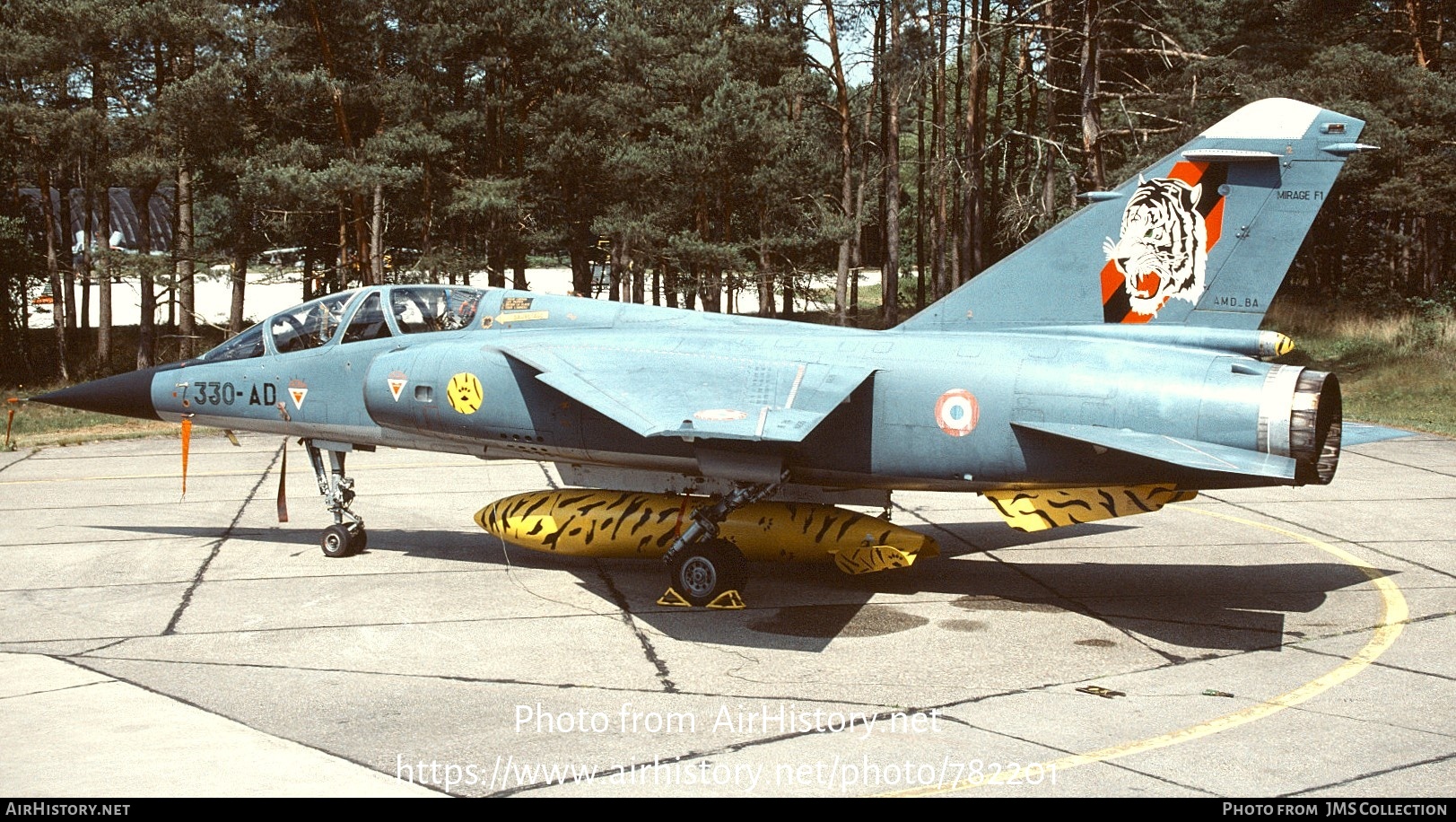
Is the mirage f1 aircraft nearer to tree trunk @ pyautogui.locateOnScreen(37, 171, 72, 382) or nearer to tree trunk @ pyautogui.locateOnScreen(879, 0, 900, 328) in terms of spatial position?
tree trunk @ pyautogui.locateOnScreen(879, 0, 900, 328)

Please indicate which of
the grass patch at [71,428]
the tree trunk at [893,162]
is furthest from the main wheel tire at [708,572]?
the tree trunk at [893,162]

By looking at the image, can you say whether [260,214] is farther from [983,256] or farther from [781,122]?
[983,256]

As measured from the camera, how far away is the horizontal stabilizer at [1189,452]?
9.09 metres

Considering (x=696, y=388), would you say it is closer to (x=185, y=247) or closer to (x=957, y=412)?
(x=957, y=412)

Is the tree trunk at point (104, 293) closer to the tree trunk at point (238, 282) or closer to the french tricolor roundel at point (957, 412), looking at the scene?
the tree trunk at point (238, 282)

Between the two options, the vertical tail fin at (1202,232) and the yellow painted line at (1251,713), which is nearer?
the yellow painted line at (1251,713)

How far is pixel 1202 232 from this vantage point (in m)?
10.6

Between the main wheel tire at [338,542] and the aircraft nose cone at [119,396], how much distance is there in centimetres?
267

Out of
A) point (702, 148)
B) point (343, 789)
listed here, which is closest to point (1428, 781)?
point (343, 789)

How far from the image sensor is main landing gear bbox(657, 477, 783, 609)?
1107 cm

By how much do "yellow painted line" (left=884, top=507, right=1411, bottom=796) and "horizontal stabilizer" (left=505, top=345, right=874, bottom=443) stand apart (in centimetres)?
338

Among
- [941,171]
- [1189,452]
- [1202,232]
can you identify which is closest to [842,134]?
[941,171]

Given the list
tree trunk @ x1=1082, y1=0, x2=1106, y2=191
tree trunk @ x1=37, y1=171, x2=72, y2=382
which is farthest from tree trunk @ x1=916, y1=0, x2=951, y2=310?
tree trunk @ x1=37, y1=171, x2=72, y2=382
